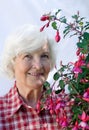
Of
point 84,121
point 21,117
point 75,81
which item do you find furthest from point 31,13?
point 84,121

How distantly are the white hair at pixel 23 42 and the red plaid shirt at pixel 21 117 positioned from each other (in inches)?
6.6

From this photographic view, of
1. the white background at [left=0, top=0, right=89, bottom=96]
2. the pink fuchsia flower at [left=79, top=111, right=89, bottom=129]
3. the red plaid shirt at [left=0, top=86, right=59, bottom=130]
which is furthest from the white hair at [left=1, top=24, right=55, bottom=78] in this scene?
the pink fuchsia flower at [left=79, top=111, right=89, bottom=129]

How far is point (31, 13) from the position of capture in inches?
85.5

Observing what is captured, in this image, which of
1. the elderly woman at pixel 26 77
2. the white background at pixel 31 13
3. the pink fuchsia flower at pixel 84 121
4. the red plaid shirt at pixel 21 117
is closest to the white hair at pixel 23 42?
the elderly woman at pixel 26 77

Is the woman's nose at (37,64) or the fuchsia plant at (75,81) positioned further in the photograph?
the woman's nose at (37,64)

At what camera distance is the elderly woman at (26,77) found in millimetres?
1594

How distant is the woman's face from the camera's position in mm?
1596

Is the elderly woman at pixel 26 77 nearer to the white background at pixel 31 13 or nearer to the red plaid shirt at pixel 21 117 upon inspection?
the red plaid shirt at pixel 21 117

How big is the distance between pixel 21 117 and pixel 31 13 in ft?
2.61

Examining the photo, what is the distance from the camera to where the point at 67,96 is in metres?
1.20

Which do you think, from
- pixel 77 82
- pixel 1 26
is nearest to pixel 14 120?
pixel 77 82

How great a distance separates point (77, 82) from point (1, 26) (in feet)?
3.60

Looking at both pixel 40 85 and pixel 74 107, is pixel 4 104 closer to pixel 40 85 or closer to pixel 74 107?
pixel 40 85

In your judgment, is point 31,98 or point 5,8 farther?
point 5,8
